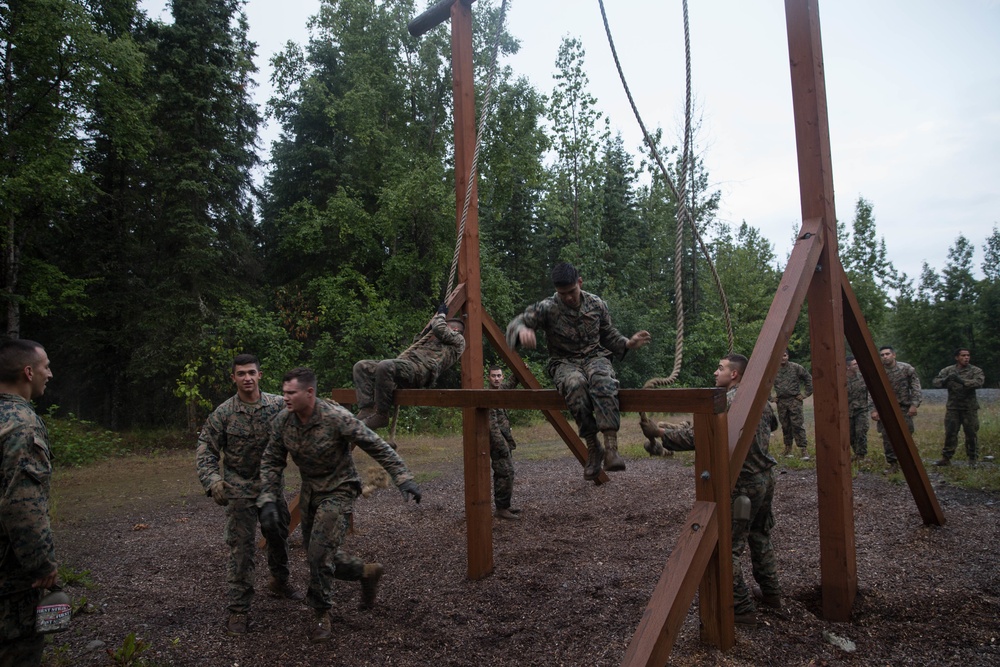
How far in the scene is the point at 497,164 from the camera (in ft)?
71.6

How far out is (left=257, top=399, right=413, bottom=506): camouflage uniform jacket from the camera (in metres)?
4.54

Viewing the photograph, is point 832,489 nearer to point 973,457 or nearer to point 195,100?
point 973,457

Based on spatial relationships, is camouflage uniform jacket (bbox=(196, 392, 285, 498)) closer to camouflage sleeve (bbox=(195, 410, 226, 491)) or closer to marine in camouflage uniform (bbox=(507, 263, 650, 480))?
camouflage sleeve (bbox=(195, 410, 226, 491))

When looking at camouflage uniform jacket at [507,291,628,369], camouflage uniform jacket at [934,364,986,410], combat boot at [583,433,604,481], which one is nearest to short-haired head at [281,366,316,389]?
Answer: camouflage uniform jacket at [507,291,628,369]

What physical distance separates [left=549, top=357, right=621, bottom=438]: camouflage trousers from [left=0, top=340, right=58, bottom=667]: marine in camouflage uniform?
9.24 feet

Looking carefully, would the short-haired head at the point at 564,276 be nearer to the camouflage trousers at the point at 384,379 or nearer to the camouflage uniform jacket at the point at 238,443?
the camouflage trousers at the point at 384,379

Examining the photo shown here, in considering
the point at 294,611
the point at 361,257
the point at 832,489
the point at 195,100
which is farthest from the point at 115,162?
the point at 832,489

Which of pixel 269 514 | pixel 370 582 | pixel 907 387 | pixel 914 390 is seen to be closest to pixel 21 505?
pixel 269 514

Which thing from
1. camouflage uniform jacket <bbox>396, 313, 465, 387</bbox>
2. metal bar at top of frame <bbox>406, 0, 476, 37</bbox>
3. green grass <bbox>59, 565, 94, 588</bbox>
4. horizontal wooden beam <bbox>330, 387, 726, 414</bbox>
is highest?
metal bar at top of frame <bbox>406, 0, 476, 37</bbox>

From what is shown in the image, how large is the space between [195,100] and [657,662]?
19768 mm

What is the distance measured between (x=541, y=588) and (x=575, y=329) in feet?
7.02

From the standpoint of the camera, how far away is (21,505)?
9.37 feet

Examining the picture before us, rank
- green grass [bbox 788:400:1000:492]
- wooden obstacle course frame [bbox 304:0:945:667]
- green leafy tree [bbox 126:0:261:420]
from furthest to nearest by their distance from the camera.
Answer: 1. green leafy tree [bbox 126:0:261:420]
2. green grass [bbox 788:400:1000:492]
3. wooden obstacle course frame [bbox 304:0:945:667]

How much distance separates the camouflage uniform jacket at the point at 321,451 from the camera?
179 inches
